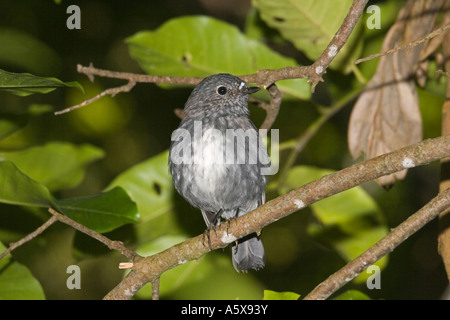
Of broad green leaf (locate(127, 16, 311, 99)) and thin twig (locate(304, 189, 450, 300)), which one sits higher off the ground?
broad green leaf (locate(127, 16, 311, 99))

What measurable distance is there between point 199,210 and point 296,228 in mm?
964

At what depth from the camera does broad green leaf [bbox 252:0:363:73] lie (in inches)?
161

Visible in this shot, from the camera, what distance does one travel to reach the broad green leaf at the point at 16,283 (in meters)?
3.41

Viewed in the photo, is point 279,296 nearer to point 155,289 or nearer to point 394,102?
point 155,289

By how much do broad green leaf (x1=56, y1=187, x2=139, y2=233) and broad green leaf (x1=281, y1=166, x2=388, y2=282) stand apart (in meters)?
1.35

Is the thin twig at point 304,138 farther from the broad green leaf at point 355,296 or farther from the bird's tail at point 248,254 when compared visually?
the broad green leaf at point 355,296

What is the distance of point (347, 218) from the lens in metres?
4.24

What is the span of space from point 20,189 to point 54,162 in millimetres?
996

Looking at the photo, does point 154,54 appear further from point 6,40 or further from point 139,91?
point 139,91

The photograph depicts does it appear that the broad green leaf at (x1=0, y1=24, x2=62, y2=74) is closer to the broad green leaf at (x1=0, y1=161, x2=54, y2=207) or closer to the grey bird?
the grey bird

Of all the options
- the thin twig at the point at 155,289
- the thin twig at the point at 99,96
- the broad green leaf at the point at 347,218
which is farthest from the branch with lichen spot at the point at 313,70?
the thin twig at the point at 155,289

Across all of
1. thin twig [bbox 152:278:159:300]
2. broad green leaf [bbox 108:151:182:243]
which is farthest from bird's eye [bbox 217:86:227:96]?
thin twig [bbox 152:278:159:300]


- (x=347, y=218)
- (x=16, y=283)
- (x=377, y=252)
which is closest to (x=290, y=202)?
(x=377, y=252)

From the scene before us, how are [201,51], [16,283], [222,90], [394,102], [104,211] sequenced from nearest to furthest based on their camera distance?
1. [104,211]
2. [16,283]
3. [394,102]
4. [222,90]
5. [201,51]
